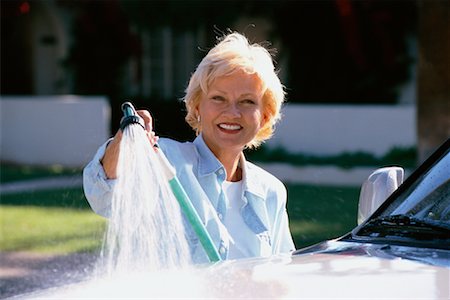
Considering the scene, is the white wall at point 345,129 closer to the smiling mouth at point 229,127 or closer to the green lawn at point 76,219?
the green lawn at point 76,219

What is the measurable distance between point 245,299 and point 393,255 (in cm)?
66

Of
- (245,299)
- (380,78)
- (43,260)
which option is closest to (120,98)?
(380,78)

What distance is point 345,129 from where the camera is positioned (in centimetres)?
1543

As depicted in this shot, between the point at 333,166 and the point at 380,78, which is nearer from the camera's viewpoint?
the point at 333,166

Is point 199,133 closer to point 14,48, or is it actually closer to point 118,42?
point 118,42

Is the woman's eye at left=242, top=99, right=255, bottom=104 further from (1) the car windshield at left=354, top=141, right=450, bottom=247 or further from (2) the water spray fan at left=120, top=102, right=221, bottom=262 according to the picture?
(1) the car windshield at left=354, top=141, right=450, bottom=247

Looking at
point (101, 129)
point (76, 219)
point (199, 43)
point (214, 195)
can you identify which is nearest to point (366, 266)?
point (214, 195)

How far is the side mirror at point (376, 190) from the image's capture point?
A: 3.73 m

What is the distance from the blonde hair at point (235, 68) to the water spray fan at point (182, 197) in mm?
400

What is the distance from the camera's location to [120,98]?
61.5 ft

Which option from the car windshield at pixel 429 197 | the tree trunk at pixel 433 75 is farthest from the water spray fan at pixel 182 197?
the tree trunk at pixel 433 75

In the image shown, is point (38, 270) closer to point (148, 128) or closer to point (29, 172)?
point (148, 128)

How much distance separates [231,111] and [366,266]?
39.7 inches

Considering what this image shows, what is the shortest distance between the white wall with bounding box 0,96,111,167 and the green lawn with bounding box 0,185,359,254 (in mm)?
3541
